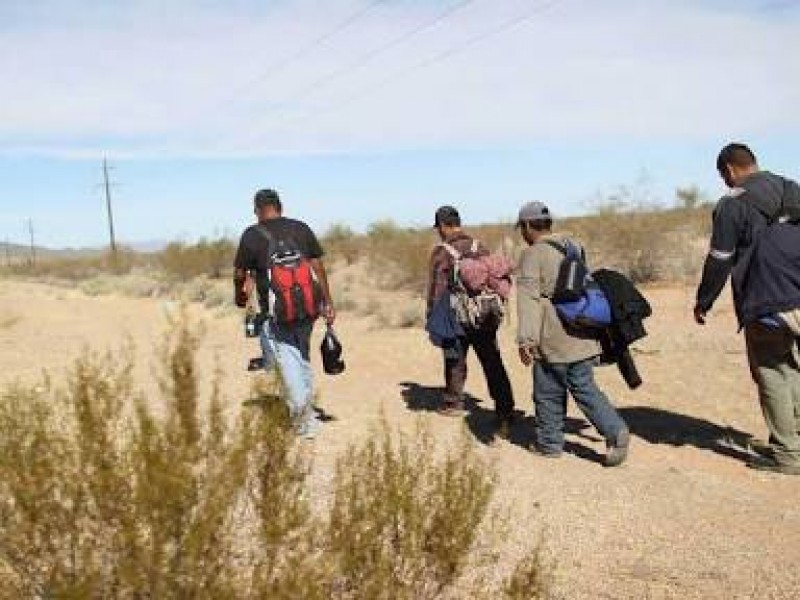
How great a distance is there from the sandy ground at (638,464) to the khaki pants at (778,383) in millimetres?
233

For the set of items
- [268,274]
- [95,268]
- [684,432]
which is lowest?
[95,268]

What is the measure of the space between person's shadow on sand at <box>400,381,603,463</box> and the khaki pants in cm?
113

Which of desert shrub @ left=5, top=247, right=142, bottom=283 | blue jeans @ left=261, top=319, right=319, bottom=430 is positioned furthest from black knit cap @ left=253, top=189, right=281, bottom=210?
desert shrub @ left=5, top=247, right=142, bottom=283

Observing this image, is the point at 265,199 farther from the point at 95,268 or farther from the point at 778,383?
the point at 95,268

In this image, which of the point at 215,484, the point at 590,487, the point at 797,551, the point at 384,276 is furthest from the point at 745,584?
the point at 384,276

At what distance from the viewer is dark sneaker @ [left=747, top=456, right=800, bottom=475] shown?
6574 mm

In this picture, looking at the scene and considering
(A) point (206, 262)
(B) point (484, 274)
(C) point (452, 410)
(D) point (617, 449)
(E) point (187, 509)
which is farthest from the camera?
(A) point (206, 262)

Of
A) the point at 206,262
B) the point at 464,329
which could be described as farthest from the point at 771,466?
the point at 206,262

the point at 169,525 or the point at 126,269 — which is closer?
the point at 169,525

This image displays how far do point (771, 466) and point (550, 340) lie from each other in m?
1.68

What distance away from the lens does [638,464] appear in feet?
22.6

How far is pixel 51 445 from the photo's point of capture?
3.08m

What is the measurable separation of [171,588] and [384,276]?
20.8 meters

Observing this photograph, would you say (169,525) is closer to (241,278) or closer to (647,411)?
(241,278)
